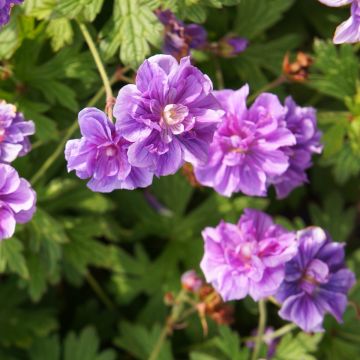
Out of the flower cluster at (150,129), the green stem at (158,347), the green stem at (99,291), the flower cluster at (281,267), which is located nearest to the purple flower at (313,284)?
the flower cluster at (281,267)

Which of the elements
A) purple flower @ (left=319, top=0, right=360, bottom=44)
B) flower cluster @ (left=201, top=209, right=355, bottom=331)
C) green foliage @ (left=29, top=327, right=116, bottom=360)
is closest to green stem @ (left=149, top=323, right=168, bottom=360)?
green foliage @ (left=29, top=327, right=116, bottom=360)

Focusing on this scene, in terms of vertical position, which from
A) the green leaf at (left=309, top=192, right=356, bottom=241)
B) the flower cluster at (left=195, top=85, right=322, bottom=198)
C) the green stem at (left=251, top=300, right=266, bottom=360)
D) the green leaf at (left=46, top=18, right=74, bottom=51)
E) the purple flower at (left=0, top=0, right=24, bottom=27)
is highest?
the purple flower at (left=0, top=0, right=24, bottom=27)

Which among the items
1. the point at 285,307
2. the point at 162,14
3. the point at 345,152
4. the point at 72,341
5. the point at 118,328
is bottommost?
the point at 118,328

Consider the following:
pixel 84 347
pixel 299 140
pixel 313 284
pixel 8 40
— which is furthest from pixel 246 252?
pixel 84 347

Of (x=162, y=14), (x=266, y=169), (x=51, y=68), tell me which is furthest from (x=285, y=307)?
(x=51, y=68)

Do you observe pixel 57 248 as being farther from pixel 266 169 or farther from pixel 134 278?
pixel 266 169

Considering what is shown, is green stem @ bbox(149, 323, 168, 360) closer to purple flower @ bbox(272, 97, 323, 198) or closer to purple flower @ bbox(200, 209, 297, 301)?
purple flower @ bbox(200, 209, 297, 301)

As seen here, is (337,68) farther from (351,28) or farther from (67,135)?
(67,135)

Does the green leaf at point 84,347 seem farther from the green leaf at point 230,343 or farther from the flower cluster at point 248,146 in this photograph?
the flower cluster at point 248,146
